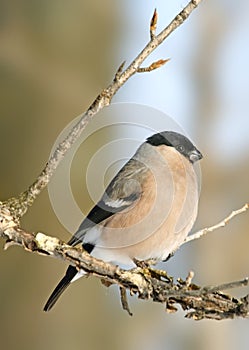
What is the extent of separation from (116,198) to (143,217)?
13 cm

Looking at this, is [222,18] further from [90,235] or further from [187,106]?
[90,235]

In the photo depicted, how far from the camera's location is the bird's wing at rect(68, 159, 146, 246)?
192 cm

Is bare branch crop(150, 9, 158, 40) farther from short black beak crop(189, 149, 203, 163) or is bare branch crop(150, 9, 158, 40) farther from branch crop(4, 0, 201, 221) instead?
short black beak crop(189, 149, 203, 163)

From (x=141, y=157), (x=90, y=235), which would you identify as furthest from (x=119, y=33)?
(x=90, y=235)

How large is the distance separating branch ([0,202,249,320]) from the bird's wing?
1.67 feet

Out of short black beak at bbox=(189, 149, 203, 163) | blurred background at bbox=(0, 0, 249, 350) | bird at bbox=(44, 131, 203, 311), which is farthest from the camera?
blurred background at bbox=(0, 0, 249, 350)

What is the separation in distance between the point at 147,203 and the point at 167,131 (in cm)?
29

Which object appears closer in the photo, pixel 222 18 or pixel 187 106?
pixel 187 106

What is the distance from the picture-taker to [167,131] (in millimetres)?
2131

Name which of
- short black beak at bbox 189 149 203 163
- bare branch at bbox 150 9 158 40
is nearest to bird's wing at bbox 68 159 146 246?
short black beak at bbox 189 149 203 163

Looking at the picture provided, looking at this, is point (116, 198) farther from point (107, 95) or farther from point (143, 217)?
point (107, 95)

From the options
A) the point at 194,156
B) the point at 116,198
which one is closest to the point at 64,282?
the point at 116,198

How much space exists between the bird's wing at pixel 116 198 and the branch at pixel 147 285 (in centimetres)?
51

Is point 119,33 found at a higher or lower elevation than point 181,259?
higher
